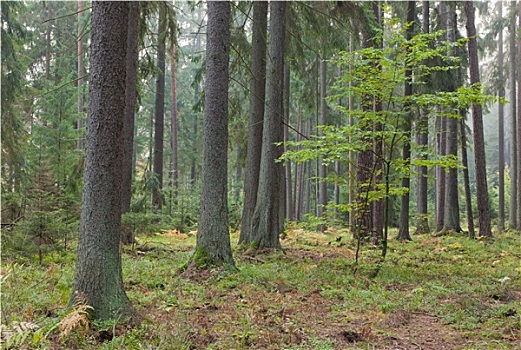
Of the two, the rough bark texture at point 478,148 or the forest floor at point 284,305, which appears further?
the rough bark texture at point 478,148

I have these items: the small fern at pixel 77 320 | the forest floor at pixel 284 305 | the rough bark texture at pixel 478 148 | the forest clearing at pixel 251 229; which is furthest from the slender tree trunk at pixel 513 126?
the small fern at pixel 77 320

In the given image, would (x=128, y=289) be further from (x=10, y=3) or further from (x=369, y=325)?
→ (x=10, y=3)

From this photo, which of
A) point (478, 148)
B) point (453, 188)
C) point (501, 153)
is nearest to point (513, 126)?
point (501, 153)

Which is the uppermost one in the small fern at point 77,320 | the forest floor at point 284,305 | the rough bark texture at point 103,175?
the rough bark texture at point 103,175

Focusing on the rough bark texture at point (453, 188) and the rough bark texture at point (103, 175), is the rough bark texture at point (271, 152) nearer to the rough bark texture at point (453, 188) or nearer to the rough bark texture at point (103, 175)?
the rough bark texture at point (103, 175)

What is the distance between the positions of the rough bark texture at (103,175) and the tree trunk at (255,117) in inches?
275

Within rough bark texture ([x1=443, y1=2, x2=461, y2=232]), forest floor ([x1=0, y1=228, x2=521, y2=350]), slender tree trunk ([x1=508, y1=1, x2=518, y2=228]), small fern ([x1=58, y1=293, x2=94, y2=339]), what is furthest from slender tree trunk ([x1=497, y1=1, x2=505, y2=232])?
small fern ([x1=58, y1=293, x2=94, y2=339])

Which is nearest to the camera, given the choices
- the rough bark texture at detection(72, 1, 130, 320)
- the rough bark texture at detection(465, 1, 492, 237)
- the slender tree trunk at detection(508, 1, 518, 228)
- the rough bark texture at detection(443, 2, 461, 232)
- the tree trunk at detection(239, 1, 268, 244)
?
the rough bark texture at detection(72, 1, 130, 320)

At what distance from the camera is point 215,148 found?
27.3 feet

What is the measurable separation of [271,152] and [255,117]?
1.70 metres

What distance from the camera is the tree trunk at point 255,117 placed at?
11945mm

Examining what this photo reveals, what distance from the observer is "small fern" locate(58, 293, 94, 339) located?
4.21 metres

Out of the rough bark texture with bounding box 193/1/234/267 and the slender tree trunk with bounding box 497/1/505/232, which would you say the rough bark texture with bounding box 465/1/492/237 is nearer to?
the slender tree trunk with bounding box 497/1/505/232

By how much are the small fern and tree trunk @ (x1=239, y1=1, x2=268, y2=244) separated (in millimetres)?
7192
